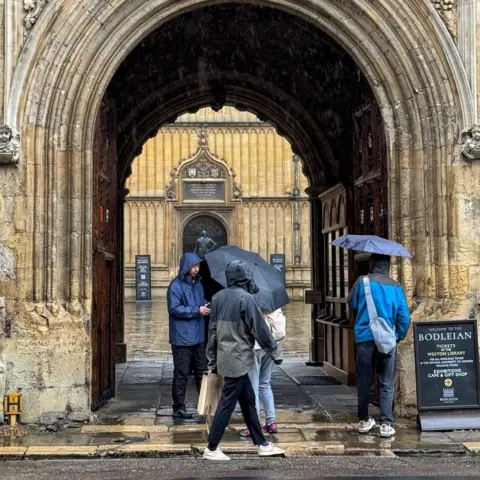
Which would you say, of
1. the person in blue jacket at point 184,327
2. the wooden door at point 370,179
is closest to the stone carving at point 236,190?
the wooden door at point 370,179

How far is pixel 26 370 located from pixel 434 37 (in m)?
5.25

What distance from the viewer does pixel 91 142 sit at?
928 centimetres

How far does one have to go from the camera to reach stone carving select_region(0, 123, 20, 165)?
866 centimetres

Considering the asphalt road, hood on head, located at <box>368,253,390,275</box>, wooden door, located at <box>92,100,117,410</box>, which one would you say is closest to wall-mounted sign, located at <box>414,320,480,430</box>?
hood on head, located at <box>368,253,390,275</box>

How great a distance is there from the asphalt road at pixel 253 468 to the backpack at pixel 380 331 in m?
1.20

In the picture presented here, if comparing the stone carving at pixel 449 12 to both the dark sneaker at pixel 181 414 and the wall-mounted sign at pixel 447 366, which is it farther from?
the dark sneaker at pixel 181 414

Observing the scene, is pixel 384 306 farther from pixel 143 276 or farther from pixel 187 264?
pixel 143 276

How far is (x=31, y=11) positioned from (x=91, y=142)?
1393 millimetres

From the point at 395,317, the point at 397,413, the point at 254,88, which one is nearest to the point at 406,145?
the point at 395,317

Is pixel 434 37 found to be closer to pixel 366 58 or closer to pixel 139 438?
pixel 366 58

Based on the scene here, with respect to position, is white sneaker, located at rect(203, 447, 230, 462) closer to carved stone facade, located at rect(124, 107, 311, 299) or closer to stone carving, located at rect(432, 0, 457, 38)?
stone carving, located at rect(432, 0, 457, 38)

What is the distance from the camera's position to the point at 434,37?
938 centimetres

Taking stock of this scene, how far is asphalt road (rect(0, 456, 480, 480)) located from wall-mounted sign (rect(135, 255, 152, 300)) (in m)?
28.6

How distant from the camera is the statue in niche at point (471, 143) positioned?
29.8ft
